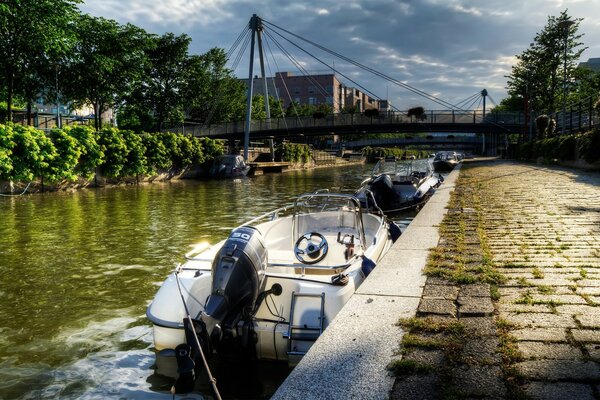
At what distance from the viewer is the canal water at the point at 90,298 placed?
484 centimetres

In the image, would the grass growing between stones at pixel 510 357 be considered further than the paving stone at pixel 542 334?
No

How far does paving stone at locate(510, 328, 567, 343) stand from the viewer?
3367 mm

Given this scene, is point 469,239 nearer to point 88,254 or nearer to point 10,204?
point 88,254

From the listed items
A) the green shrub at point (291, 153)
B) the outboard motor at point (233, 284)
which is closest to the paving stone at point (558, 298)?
the outboard motor at point (233, 284)

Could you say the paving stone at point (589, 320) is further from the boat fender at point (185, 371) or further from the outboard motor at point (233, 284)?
the boat fender at point (185, 371)

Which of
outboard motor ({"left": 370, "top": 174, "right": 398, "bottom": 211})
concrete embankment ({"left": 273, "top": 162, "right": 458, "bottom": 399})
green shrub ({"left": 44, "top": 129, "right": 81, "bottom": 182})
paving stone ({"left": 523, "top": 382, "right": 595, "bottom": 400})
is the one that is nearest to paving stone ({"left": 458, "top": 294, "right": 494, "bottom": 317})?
concrete embankment ({"left": 273, "top": 162, "right": 458, "bottom": 399})

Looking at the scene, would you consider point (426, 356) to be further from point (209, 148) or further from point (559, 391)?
point (209, 148)

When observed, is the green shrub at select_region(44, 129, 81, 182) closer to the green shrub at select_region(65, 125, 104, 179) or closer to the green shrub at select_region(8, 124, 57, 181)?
the green shrub at select_region(8, 124, 57, 181)

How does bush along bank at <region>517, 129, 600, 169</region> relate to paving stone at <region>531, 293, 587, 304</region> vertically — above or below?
above

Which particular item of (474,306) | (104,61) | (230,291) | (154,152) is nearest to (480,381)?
(474,306)

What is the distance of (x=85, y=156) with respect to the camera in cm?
2703

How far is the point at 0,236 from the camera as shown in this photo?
40.7 feet

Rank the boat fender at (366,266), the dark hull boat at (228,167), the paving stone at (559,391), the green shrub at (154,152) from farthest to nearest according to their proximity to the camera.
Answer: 1. the dark hull boat at (228,167)
2. the green shrub at (154,152)
3. the boat fender at (366,266)
4. the paving stone at (559,391)

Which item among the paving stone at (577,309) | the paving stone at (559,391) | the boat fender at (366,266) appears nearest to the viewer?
the paving stone at (559,391)
